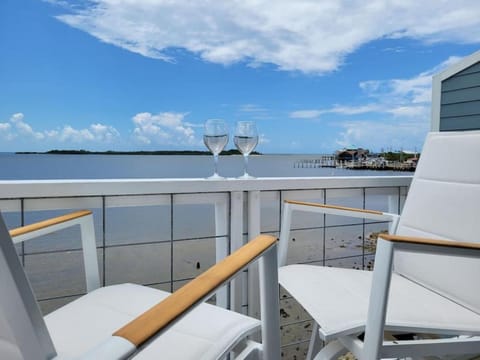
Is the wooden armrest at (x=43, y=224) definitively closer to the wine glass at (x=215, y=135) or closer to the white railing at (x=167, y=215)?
the white railing at (x=167, y=215)

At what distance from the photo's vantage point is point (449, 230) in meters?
1.48

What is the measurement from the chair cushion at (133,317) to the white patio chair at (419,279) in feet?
1.02

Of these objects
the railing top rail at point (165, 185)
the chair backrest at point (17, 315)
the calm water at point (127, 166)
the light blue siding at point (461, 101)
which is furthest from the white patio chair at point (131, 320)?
the light blue siding at point (461, 101)

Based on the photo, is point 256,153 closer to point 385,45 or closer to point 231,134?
point 231,134

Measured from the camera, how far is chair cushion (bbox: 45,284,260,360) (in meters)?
0.86

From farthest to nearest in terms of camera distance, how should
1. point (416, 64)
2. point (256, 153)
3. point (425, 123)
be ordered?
point (416, 64), point (425, 123), point (256, 153)

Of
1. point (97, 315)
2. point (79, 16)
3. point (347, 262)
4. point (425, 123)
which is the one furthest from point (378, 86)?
point (97, 315)

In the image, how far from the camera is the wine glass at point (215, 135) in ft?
5.65

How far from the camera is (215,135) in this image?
1719 mm

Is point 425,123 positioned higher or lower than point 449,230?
higher

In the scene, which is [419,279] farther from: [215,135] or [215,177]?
[215,135]

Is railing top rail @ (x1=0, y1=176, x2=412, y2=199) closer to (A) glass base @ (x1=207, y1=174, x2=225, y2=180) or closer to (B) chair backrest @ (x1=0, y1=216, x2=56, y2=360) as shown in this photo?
(A) glass base @ (x1=207, y1=174, x2=225, y2=180)

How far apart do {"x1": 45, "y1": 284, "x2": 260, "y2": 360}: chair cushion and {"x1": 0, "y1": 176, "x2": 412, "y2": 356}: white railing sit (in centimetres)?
43

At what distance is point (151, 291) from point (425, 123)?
390cm
